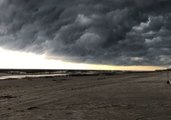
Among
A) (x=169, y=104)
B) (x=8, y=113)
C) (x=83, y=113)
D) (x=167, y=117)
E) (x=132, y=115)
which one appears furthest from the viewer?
(x=169, y=104)

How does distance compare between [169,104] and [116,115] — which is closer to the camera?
[116,115]

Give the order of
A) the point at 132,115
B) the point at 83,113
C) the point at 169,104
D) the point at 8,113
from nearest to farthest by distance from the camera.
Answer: the point at 132,115 → the point at 83,113 → the point at 8,113 → the point at 169,104

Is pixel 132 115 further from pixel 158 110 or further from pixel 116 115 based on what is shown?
pixel 158 110

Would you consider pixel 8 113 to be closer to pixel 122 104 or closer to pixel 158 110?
pixel 122 104

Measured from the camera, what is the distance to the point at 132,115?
12.8 m

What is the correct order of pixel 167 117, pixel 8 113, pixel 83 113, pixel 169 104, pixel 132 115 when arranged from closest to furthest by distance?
pixel 167 117 → pixel 132 115 → pixel 83 113 → pixel 8 113 → pixel 169 104

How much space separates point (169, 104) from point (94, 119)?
5.56 meters

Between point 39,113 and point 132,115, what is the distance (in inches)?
175

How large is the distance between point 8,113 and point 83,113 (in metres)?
3.86

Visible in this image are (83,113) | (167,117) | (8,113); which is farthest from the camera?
(8,113)

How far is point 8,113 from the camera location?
14578 millimetres

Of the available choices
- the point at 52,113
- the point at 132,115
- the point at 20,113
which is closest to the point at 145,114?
the point at 132,115

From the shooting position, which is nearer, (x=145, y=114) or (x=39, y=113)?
(x=145, y=114)

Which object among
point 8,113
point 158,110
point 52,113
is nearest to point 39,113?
point 52,113
